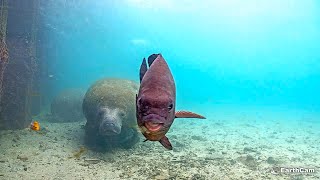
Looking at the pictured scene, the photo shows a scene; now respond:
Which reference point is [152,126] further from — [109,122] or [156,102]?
[109,122]

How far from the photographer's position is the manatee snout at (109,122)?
7801 millimetres

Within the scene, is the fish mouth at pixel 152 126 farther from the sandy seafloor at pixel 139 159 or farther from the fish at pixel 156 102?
the sandy seafloor at pixel 139 159

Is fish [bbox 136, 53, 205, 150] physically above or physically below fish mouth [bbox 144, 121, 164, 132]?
above

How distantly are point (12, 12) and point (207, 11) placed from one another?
91014 millimetres

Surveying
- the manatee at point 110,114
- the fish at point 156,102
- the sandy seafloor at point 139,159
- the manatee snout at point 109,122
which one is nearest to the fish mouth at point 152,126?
the fish at point 156,102

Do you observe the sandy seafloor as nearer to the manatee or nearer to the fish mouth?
the manatee

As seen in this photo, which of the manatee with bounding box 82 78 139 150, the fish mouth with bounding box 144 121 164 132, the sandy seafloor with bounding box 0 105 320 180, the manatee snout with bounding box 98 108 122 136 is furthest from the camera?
the manatee with bounding box 82 78 139 150

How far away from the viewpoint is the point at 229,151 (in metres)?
10.8

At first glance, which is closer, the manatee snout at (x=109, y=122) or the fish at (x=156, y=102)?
the fish at (x=156, y=102)

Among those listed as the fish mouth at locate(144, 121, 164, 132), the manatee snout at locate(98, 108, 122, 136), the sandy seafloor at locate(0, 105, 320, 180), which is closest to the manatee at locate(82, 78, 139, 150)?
the manatee snout at locate(98, 108, 122, 136)

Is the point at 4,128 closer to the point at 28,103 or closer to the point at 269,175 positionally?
the point at 28,103

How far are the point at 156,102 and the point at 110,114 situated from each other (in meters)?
6.62

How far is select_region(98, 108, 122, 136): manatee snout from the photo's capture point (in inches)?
307

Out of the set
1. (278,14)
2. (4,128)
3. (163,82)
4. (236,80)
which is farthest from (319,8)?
(236,80)
